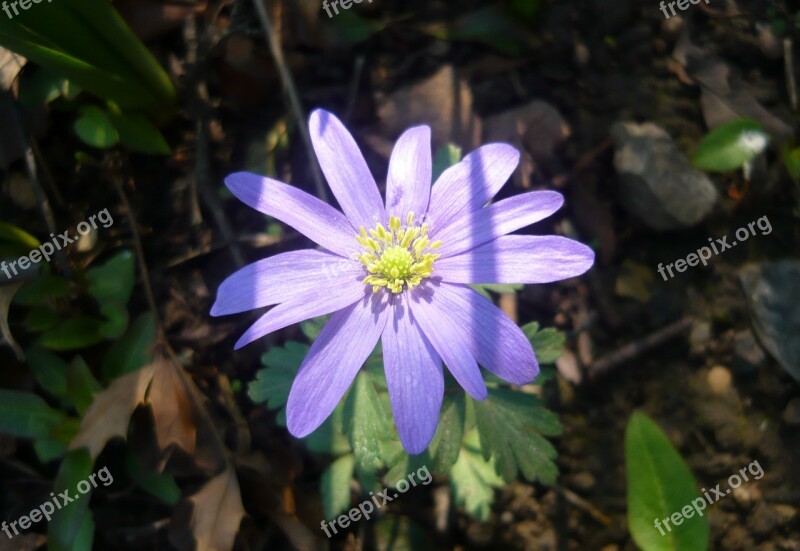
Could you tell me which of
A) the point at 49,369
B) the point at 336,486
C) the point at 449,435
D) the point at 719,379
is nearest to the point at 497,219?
the point at 449,435

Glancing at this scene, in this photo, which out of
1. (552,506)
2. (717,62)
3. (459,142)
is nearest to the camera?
(552,506)

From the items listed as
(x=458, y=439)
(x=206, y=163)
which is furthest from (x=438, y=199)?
(x=206, y=163)

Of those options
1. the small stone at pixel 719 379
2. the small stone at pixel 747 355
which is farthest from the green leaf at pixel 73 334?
the small stone at pixel 747 355

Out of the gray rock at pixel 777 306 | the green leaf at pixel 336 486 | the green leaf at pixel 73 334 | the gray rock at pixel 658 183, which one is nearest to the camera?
the green leaf at pixel 336 486

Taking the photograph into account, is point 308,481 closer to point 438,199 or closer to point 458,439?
point 458,439

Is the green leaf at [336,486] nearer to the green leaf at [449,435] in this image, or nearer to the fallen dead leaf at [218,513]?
the fallen dead leaf at [218,513]

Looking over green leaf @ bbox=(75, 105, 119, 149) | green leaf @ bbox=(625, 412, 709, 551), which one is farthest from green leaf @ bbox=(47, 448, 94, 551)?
green leaf @ bbox=(625, 412, 709, 551)
